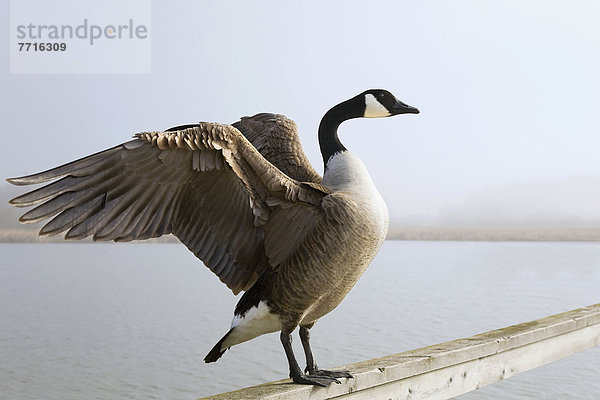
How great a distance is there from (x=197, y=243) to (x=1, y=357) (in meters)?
7.70

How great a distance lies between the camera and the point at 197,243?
1.77m

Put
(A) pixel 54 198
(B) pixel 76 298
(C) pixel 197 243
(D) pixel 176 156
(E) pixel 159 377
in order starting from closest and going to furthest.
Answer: (A) pixel 54 198 → (D) pixel 176 156 → (C) pixel 197 243 → (E) pixel 159 377 → (B) pixel 76 298

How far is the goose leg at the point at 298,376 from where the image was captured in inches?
66.0

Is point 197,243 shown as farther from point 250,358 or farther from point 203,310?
point 203,310

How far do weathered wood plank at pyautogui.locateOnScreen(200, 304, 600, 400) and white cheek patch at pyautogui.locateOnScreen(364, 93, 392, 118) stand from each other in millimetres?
793

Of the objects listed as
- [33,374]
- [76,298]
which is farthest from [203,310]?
[76,298]

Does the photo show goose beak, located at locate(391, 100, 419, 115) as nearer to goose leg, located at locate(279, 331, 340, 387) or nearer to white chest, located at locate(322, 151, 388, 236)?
white chest, located at locate(322, 151, 388, 236)

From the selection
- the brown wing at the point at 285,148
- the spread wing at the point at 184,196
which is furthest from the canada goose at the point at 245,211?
the brown wing at the point at 285,148

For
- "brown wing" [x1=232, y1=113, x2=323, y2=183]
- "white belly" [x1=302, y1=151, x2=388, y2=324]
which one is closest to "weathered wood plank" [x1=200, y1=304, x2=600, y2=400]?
"white belly" [x1=302, y1=151, x2=388, y2=324]

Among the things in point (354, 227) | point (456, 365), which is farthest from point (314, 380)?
point (456, 365)

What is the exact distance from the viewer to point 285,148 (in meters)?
2.02

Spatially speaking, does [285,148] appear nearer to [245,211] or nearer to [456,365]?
[245,211]

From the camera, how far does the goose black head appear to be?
1.79 m

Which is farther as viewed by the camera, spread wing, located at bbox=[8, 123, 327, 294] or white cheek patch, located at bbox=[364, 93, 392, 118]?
white cheek patch, located at bbox=[364, 93, 392, 118]
